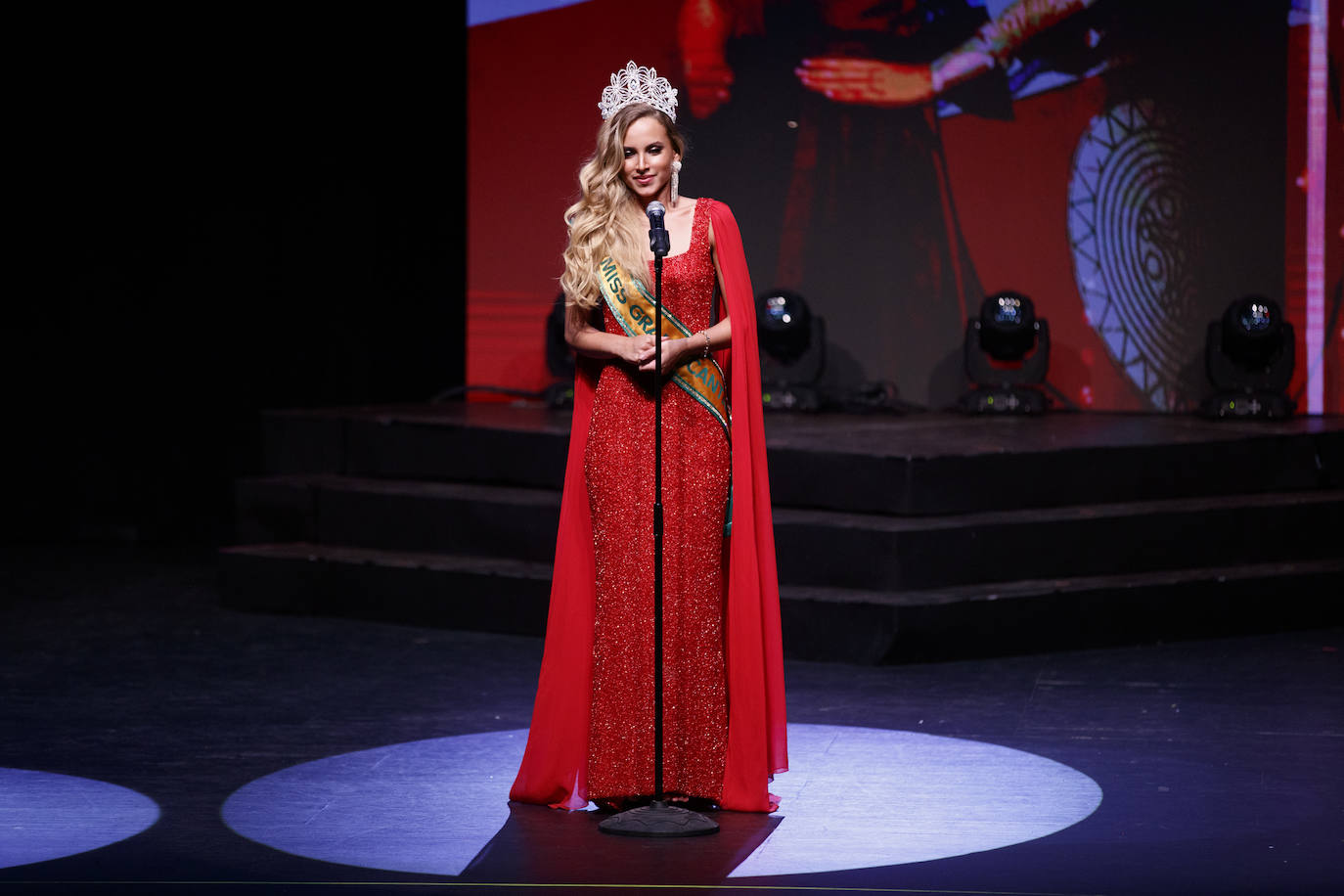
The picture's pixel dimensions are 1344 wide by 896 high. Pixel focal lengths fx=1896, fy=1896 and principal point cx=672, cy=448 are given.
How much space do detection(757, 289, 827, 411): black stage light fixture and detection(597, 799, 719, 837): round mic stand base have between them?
12.9ft

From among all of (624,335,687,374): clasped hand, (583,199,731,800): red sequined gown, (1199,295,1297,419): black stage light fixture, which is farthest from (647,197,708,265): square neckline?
(1199,295,1297,419): black stage light fixture

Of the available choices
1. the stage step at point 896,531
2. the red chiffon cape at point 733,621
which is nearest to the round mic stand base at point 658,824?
the red chiffon cape at point 733,621

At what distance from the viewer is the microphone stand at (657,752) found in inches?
137

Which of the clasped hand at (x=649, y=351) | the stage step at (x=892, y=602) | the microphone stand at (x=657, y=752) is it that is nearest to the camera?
the microphone stand at (x=657, y=752)

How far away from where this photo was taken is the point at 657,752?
3545mm

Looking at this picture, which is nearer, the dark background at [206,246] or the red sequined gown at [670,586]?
the red sequined gown at [670,586]

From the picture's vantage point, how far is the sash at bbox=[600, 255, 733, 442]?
3.69m

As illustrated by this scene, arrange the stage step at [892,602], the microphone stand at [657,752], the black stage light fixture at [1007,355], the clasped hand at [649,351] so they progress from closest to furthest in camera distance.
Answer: the microphone stand at [657,752], the clasped hand at [649,351], the stage step at [892,602], the black stage light fixture at [1007,355]

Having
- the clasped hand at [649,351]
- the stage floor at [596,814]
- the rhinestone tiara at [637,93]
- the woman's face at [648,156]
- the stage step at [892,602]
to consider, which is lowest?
the stage floor at [596,814]

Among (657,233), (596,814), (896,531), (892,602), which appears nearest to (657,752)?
(596,814)

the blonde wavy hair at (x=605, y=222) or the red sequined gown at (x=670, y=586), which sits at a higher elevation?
the blonde wavy hair at (x=605, y=222)

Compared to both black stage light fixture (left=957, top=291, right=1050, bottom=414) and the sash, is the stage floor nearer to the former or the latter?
the sash

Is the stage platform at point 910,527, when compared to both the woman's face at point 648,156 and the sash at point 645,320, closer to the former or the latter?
the sash at point 645,320

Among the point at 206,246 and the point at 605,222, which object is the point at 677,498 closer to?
the point at 605,222
